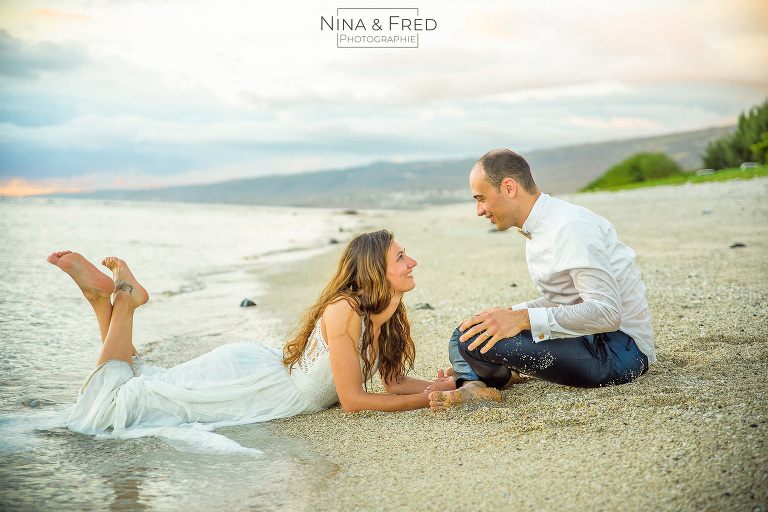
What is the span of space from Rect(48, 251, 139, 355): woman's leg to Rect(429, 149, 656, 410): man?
2.33m

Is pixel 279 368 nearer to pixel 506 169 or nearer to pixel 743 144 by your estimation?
pixel 506 169

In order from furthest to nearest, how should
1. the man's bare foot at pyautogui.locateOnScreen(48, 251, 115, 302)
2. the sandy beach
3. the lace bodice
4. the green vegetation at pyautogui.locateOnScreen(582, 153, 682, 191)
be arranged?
the green vegetation at pyautogui.locateOnScreen(582, 153, 682, 191), the man's bare foot at pyautogui.locateOnScreen(48, 251, 115, 302), the lace bodice, the sandy beach

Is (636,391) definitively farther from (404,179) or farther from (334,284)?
(404,179)

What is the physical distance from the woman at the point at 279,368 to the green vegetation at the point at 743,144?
31.1m

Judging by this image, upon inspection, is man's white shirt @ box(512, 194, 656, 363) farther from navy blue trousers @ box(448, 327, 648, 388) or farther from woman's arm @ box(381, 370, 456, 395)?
woman's arm @ box(381, 370, 456, 395)

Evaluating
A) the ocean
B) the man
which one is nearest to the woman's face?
the man

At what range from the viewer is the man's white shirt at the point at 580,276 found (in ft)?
11.4

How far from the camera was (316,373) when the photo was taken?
159 inches

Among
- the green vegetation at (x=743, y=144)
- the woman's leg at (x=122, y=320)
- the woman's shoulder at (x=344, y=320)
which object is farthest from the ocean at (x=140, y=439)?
the green vegetation at (x=743, y=144)

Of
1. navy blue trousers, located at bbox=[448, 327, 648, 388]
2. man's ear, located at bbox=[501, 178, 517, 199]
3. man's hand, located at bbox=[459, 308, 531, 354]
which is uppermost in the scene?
man's ear, located at bbox=[501, 178, 517, 199]

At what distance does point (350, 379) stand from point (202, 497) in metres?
1.17

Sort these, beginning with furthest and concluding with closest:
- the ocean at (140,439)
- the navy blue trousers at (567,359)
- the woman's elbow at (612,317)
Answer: the navy blue trousers at (567,359) < the woman's elbow at (612,317) < the ocean at (140,439)

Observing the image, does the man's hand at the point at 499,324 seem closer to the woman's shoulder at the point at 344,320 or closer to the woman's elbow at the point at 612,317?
the woman's elbow at the point at 612,317

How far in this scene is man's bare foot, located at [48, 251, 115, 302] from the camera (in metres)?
4.18
